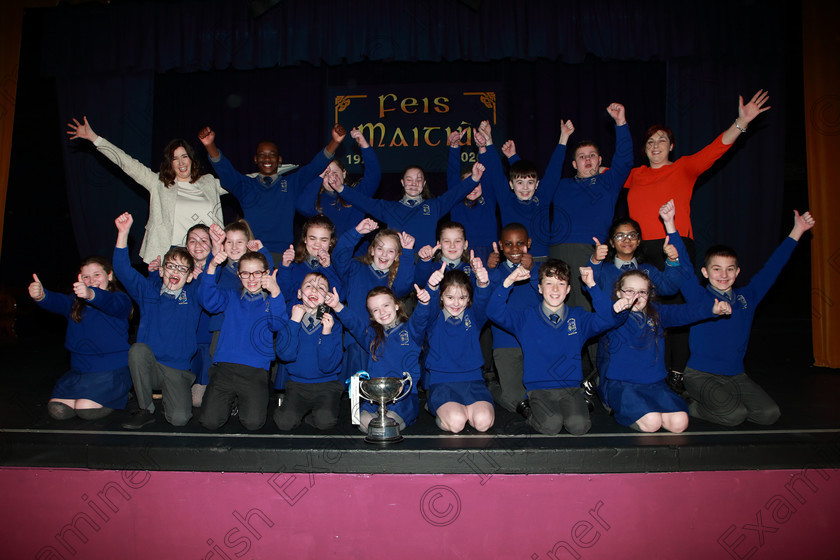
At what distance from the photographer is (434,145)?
528cm

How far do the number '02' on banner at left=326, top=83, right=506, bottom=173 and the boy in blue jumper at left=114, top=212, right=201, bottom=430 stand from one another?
2.47 metres

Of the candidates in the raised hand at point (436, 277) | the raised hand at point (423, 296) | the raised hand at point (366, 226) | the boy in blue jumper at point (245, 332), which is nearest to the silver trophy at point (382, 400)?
the raised hand at point (423, 296)

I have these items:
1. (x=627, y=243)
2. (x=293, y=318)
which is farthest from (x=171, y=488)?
(x=627, y=243)

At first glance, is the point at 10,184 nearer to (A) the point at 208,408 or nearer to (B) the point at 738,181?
(A) the point at 208,408

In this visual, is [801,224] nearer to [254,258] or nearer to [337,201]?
[337,201]

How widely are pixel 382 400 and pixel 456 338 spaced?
2.13 ft

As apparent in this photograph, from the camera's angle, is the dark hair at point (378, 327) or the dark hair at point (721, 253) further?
the dark hair at point (721, 253)

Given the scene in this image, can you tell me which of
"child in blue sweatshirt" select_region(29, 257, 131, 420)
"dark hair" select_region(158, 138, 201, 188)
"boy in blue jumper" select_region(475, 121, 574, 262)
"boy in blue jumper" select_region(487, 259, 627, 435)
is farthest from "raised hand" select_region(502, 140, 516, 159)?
"child in blue sweatshirt" select_region(29, 257, 131, 420)

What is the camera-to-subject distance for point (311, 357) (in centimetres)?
314

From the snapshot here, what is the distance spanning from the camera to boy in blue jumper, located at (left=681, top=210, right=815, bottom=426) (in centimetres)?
312

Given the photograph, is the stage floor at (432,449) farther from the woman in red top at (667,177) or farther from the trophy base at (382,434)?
the woman in red top at (667,177)

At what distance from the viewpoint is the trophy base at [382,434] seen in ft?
8.59

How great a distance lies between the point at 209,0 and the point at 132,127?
141cm

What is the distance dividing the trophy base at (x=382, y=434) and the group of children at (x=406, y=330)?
225mm
